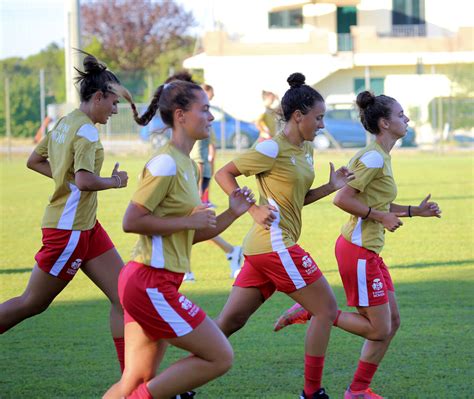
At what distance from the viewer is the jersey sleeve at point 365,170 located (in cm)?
591

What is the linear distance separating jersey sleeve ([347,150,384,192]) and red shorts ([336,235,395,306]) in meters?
0.38

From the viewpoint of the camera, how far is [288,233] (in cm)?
581

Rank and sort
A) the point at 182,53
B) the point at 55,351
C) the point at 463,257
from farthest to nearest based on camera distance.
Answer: the point at 182,53 → the point at 463,257 → the point at 55,351

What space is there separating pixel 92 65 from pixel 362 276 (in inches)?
83.9

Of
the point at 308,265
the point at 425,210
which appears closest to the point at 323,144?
the point at 425,210

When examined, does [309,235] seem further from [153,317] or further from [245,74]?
[245,74]

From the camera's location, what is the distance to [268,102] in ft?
52.6

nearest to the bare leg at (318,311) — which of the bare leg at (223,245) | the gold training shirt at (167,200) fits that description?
the gold training shirt at (167,200)

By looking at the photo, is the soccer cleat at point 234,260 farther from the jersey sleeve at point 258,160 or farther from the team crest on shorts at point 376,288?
the jersey sleeve at point 258,160

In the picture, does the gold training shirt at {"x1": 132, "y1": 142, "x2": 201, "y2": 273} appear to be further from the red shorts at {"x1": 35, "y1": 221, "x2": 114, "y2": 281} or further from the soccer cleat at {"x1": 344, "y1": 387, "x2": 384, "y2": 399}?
the soccer cleat at {"x1": 344, "y1": 387, "x2": 384, "y2": 399}

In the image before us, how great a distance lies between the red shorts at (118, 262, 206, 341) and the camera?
4.62 meters

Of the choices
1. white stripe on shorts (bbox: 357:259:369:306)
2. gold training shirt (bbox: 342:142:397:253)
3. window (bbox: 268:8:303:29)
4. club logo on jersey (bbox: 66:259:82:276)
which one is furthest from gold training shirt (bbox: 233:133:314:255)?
window (bbox: 268:8:303:29)

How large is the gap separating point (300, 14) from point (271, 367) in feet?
149

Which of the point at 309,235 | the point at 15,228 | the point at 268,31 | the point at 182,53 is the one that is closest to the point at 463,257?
the point at 309,235
